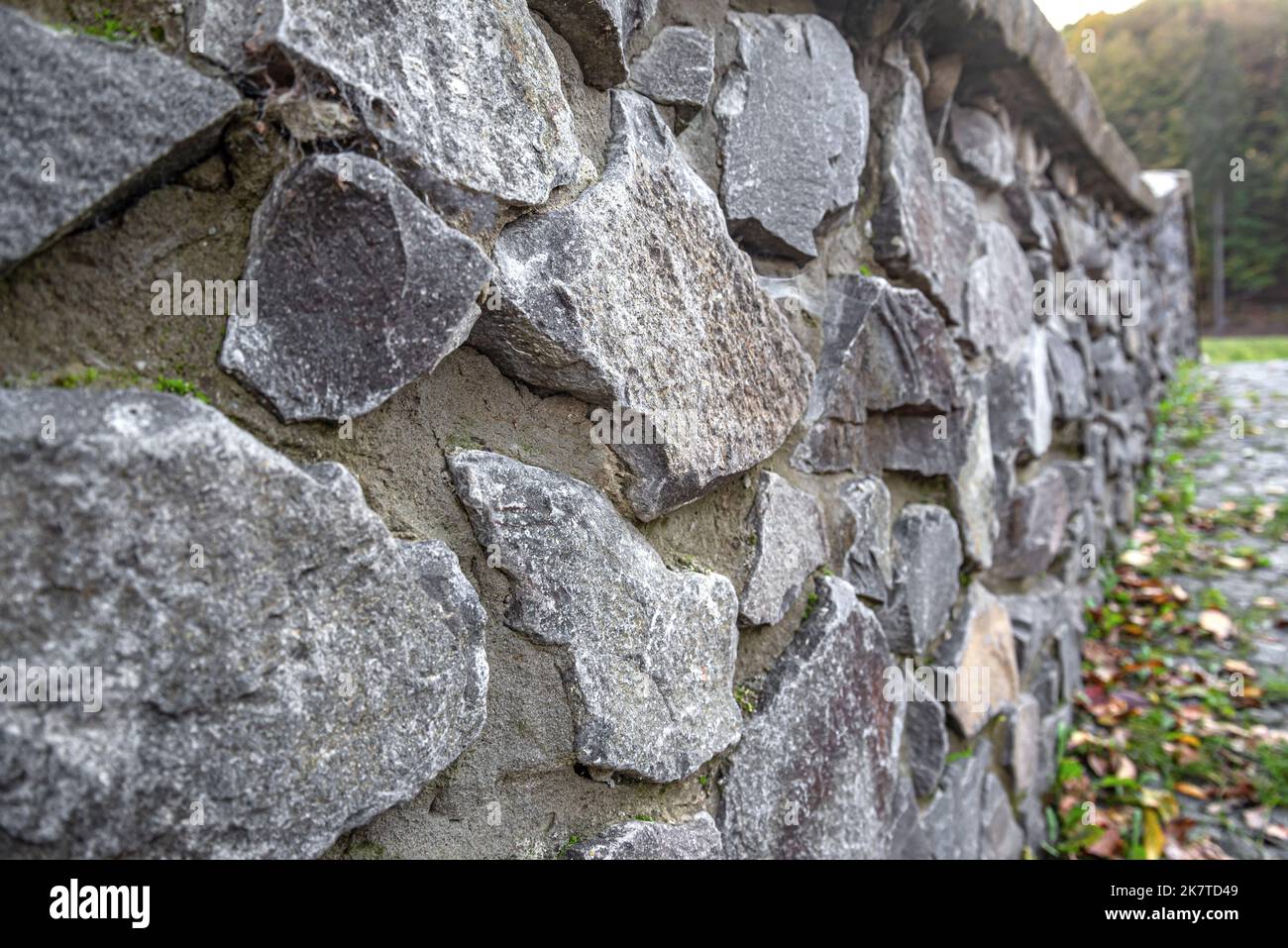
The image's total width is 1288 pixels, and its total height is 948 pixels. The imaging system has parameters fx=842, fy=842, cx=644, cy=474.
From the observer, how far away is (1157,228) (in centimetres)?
511

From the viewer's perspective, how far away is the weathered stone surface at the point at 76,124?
0.56 m

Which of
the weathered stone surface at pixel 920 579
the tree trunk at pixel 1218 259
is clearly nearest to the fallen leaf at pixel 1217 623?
the weathered stone surface at pixel 920 579

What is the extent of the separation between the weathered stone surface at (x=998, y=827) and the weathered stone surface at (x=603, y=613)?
1.22 m

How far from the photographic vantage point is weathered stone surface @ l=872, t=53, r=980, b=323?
1.55 metres

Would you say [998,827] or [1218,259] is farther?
[1218,259]

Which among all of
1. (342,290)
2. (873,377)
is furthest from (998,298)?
(342,290)

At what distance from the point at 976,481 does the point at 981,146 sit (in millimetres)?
841

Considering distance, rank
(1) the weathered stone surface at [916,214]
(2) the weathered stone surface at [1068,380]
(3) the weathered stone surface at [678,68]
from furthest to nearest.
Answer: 1. (2) the weathered stone surface at [1068,380]
2. (1) the weathered stone surface at [916,214]
3. (3) the weathered stone surface at [678,68]

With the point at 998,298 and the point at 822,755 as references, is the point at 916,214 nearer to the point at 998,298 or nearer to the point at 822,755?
the point at 998,298

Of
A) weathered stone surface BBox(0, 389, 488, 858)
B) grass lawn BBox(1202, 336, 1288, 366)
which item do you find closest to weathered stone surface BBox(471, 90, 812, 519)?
weathered stone surface BBox(0, 389, 488, 858)

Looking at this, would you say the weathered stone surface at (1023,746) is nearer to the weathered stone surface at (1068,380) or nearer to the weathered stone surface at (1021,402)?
the weathered stone surface at (1021,402)

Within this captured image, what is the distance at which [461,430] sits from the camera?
2.74 feet

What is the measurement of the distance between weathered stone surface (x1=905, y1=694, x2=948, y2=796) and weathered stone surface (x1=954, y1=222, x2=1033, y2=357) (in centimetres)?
81

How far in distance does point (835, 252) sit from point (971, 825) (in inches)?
50.1
